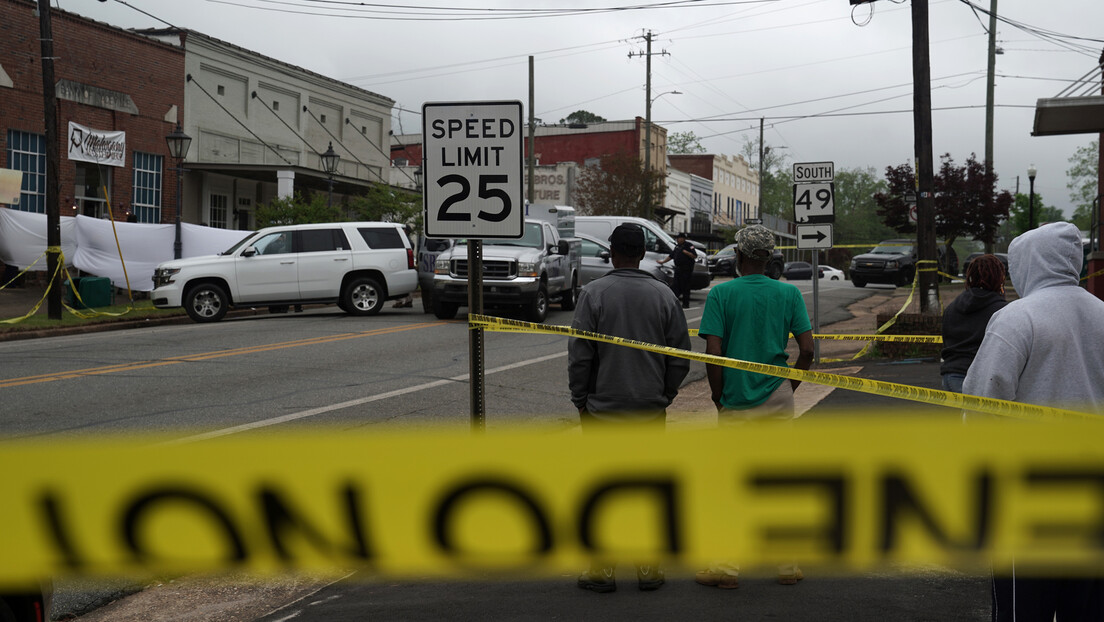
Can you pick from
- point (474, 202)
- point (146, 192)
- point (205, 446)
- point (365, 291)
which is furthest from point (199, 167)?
point (205, 446)

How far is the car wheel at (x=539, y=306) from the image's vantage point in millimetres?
19328

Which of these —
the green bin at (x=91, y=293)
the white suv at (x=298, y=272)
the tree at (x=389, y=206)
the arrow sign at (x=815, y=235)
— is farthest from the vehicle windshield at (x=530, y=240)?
the tree at (x=389, y=206)

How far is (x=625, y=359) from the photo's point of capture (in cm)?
528

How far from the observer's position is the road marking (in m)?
12.1

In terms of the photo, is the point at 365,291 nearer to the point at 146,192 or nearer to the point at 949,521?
the point at 146,192

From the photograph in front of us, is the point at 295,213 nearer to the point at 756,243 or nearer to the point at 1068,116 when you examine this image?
the point at 1068,116

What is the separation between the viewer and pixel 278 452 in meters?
2.47

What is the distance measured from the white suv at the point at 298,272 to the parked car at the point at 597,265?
4.68m

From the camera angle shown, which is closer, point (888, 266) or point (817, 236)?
point (817, 236)

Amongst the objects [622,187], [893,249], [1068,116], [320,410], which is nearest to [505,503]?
[320,410]

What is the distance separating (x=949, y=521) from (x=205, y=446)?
5.76ft

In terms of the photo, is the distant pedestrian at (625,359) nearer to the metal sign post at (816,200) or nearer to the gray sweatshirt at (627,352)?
the gray sweatshirt at (627,352)

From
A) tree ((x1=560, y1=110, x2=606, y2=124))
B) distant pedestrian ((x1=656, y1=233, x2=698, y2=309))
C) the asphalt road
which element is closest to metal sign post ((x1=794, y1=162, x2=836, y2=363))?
the asphalt road

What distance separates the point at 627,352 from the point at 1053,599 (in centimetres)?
235
